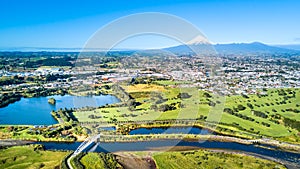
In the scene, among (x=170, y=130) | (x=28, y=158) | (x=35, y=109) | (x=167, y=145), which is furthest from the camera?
(x=35, y=109)

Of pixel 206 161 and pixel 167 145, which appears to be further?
pixel 167 145

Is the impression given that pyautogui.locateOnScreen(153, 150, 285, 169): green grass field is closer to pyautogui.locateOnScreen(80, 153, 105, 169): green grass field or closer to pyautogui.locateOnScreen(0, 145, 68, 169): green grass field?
pyautogui.locateOnScreen(80, 153, 105, 169): green grass field

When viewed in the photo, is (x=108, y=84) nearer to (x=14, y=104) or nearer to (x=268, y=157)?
(x=14, y=104)

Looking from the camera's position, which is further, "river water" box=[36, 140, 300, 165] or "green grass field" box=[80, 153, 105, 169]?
"river water" box=[36, 140, 300, 165]

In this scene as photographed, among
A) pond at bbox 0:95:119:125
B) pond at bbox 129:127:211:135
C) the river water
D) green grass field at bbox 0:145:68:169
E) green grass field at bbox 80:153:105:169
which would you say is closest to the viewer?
green grass field at bbox 80:153:105:169

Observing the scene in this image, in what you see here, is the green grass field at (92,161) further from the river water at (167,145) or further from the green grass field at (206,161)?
the green grass field at (206,161)

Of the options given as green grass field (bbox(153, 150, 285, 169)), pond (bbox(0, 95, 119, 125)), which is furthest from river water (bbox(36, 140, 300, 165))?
pond (bbox(0, 95, 119, 125))

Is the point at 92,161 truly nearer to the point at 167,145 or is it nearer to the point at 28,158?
the point at 28,158

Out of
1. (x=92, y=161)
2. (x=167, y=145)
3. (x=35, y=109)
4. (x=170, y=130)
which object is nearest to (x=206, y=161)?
(x=167, y=145)
